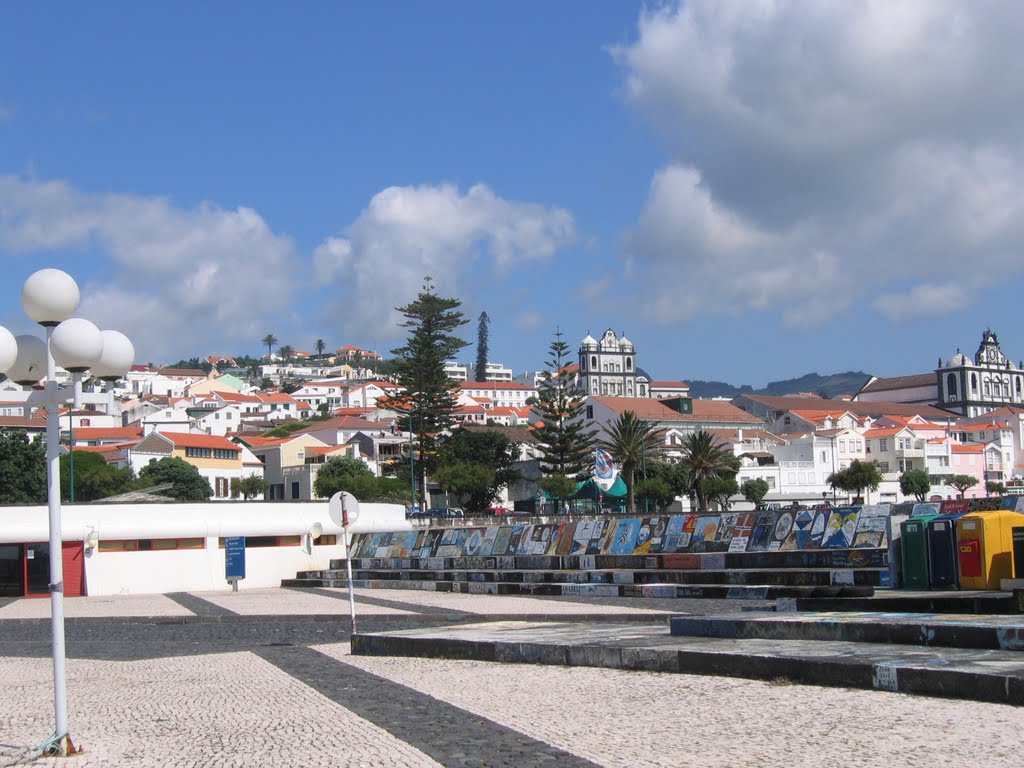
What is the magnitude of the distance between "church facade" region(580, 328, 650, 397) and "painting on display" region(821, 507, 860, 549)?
170 meters

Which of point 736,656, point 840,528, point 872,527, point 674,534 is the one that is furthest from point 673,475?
point 736,656

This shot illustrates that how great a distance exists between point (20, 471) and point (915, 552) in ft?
194

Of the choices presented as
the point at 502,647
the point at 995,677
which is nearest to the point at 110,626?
the point at 502,647

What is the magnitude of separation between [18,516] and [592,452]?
50.0 m

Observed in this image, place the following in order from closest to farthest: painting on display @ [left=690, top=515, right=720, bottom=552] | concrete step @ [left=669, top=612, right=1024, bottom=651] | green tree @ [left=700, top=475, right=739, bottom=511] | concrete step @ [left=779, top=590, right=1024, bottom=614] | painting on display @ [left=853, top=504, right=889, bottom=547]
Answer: concrete step @ [left=669, top=612, right=1024, bottom=651] → concrete step @ [left=779, top=590, right=1024, bottom=614] → painting on display @ [left=853, top=504, right=889, bottom=547] → painting on display @ [left=690, top=515, right=720, bottom=552] → green tree @ [left=700, top=475, right=739, bottom=511]

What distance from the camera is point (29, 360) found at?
26.3ft

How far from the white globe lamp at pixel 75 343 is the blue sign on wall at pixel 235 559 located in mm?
23481

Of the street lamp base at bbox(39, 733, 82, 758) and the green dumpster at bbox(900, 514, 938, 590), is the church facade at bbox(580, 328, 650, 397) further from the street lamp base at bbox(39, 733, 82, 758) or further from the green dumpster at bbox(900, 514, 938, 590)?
the street lamp base at bbox(39, 733, 82, 758)

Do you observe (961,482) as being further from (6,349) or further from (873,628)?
(6,349)

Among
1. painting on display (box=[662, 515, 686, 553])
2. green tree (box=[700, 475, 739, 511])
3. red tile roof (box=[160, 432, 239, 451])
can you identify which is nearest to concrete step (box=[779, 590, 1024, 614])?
painting on display (box=[662, 515, 686, 553])

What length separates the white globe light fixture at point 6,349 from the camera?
7.43m

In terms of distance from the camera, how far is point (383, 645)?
42.1 feet

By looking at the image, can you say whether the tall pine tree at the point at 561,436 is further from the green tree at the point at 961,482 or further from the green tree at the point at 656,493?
the green tree at the point at 961,482

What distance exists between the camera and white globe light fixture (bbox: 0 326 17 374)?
743 centimetres
